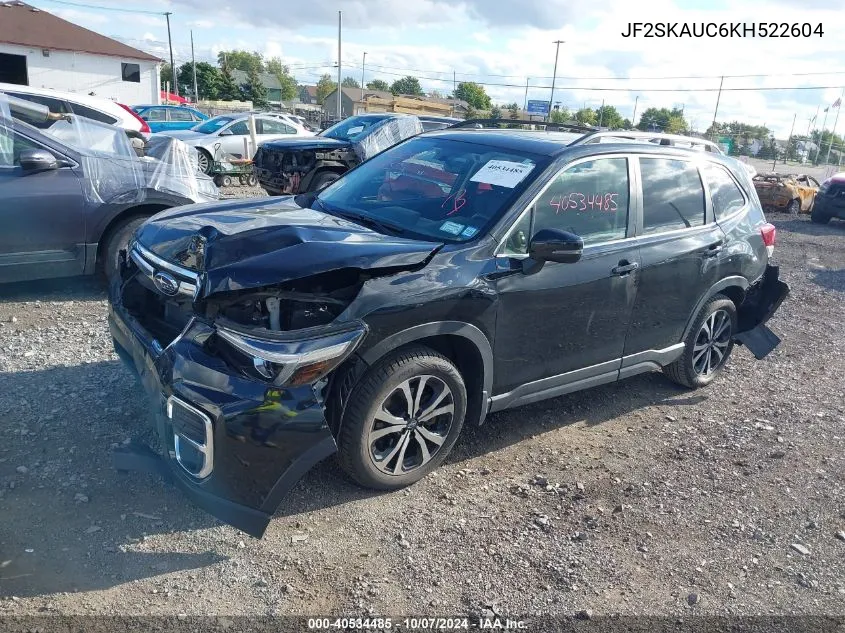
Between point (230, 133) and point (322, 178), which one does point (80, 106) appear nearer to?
point (322, 178)

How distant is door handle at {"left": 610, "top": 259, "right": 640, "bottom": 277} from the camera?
422 cm

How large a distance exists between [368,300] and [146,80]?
42890 mm

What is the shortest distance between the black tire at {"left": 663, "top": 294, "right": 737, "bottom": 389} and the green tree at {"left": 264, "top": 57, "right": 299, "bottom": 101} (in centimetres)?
10214

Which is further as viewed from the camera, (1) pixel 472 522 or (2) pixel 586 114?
(2) pixel 586 114

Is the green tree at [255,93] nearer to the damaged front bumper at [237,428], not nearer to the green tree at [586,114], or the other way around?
the green tree at [586,114]

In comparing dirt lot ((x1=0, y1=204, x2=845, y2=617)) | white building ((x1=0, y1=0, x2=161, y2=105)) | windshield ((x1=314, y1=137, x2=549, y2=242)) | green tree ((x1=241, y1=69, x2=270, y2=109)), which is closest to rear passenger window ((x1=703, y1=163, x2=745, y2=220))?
dirt lot ((x1=0, y1=204, x2=845, y2=617))

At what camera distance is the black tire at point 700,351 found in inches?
Answer: 202

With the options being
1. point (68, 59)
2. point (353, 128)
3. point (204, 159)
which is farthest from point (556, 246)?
point (68, 59)

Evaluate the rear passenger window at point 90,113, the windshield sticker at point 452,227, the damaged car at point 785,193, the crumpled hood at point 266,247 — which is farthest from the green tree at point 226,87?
the windshield sticker at point 452,227

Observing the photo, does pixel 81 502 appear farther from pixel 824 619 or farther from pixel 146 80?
pixel 146 80

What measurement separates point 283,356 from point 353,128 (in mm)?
11096

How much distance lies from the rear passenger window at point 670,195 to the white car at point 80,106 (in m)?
6.69

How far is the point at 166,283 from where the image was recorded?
11.4 feet

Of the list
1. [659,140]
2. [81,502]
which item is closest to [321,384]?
[81,502]
